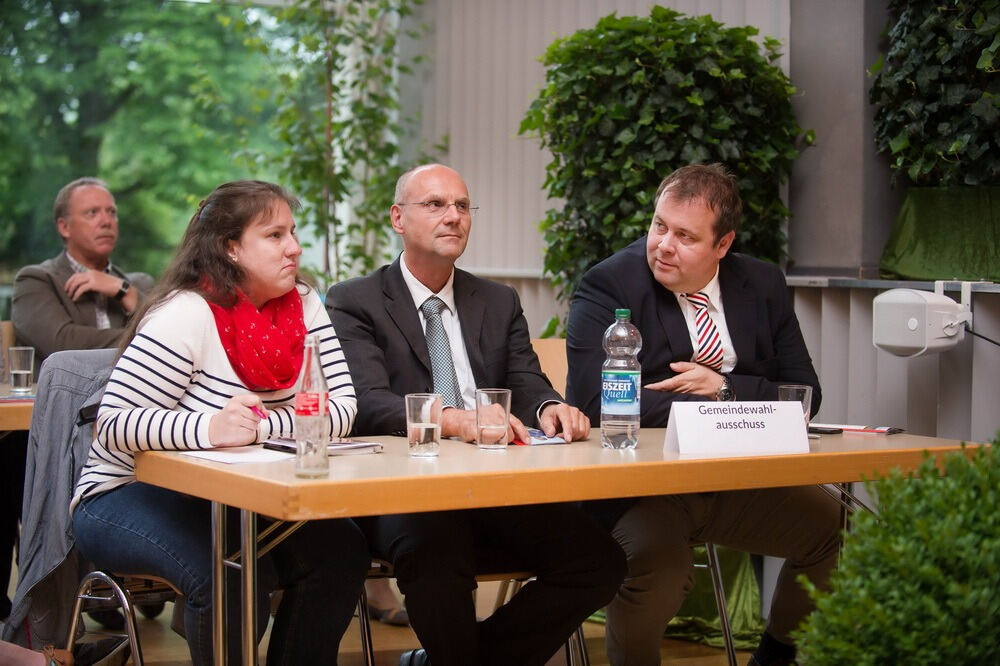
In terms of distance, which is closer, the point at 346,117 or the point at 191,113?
the point at 346,117

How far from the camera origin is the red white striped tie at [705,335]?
3.10 meters

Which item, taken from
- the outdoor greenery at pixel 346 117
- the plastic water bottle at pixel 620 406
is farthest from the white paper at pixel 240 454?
the outdoor greenery at pixel 346 117

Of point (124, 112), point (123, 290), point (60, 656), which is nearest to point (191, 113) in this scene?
point (124, 112)

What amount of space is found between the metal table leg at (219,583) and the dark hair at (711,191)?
150 cm

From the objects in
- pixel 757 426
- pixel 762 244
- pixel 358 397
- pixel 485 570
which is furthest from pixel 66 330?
pixel 757 426

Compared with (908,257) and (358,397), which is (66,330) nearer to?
(358,397)

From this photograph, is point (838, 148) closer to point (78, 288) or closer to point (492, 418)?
point (492, 418)

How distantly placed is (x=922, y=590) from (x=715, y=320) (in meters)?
1.62

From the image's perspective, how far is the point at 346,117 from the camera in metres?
6.66

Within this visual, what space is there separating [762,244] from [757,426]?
196 cm

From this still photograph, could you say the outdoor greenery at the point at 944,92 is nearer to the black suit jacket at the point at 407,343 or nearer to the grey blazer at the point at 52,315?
the black suit jacket at the point at 407,343

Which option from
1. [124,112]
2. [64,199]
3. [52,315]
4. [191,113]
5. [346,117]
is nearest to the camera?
[52,315]

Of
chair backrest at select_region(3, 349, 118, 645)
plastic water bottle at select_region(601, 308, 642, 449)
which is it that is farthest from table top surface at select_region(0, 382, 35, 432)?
plastic water bottle at select_region(601, 308, 642, 449)

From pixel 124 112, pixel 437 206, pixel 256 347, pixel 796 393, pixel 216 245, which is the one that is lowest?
pixel 796 393
